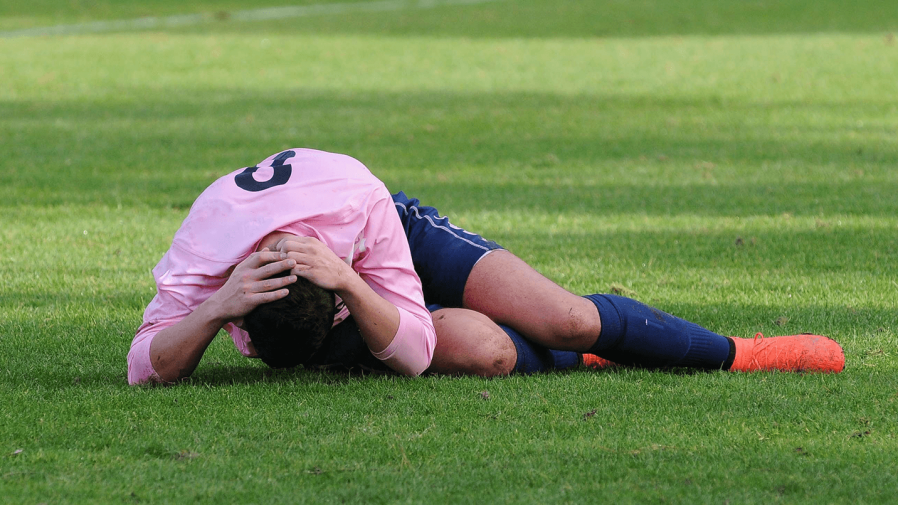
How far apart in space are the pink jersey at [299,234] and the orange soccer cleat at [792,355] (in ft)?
4.12

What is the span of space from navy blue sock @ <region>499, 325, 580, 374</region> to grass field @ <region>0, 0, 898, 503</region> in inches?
5.9

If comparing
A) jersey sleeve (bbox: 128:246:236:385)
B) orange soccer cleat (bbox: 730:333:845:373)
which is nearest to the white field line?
jersey sleeve (bbox: 128:246:236:385)

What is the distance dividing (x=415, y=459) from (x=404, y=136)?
27.8 ft

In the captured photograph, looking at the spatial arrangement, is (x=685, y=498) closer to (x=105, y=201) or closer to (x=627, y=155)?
(x=105, y=201)

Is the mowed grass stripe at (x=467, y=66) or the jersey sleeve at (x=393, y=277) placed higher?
the mowed grass stripe at (x=467, y=66)

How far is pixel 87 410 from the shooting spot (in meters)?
3.83

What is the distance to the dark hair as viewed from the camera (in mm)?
3615

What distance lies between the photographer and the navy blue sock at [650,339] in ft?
13.7

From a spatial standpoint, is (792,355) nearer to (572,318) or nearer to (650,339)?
(650,339)

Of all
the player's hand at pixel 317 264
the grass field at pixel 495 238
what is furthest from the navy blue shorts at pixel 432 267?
the player's hand at pixel 317 264

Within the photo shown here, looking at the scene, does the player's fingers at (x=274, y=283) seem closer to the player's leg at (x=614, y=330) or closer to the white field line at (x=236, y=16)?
the player's leg at (x=614, y=330)

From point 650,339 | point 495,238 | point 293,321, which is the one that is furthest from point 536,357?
point 495,238

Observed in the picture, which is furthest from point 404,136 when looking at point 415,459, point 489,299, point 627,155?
point 415,459

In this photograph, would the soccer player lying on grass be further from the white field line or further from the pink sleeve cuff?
the white field line
